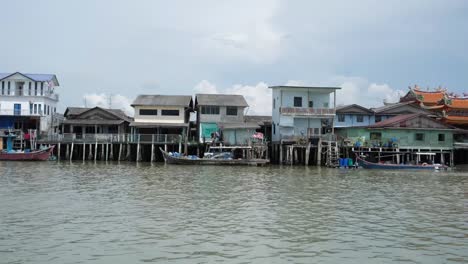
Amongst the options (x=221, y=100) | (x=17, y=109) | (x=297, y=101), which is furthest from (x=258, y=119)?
(x=17, y=109)

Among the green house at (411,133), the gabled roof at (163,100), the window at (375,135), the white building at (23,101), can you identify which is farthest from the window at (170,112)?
the window at (375,135)

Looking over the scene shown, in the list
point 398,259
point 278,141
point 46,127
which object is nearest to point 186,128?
point 278,141

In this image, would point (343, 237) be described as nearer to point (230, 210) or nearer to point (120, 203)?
point (230, 210)

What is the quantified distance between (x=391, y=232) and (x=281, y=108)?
111ft

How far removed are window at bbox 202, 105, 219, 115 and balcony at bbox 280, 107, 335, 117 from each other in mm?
7172

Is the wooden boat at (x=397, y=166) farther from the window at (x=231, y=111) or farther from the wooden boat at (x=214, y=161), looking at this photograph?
the window at (x=231, y=111)

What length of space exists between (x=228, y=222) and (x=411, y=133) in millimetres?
35761

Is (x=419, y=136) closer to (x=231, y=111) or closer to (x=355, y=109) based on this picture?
(x=355, y=109)

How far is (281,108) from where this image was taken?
1929 inches

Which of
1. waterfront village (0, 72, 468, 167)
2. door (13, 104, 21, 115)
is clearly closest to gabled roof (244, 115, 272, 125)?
waterfront village (0, 72, 468, 167)

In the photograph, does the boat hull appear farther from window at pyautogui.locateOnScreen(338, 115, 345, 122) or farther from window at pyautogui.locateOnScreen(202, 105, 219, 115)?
window at pyautogui.locateOnScreen(202, 105, 219, 115)

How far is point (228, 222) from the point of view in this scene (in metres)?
16.9

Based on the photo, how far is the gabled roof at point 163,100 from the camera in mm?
52188

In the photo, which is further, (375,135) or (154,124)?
(154,124)
